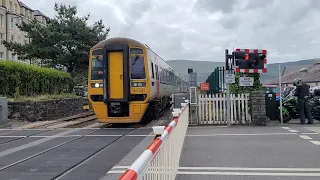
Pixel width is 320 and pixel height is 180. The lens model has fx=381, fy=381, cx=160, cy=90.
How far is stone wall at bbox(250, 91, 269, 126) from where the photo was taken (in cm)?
1403

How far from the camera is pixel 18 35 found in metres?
68.7

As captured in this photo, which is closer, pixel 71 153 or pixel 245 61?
pixel 71 153

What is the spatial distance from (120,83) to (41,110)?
6.97 meters

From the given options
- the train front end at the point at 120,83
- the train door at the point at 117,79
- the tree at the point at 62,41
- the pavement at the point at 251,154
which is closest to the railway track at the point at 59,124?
the train front end at the point at 120,83

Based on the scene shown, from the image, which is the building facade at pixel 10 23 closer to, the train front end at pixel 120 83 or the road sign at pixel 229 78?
the train front end at pixel 120 83

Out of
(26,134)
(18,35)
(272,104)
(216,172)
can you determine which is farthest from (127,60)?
(18,35)

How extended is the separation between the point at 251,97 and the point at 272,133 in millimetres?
2441

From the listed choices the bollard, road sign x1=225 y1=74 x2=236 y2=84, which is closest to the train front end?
road sign x1=225 y1=74 x2=236 y2=84

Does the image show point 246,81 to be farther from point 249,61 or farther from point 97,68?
point 97,68

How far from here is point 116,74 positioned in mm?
14664

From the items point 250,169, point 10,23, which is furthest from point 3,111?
point 10,23

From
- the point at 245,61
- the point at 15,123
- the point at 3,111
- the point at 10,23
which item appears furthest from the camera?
the point at 10,23

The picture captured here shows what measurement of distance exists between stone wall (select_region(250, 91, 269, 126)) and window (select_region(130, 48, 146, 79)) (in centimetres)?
421

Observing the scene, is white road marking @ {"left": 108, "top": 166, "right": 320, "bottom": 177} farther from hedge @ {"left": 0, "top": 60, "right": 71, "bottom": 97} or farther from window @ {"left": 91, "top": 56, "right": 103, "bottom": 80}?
hedge @ {"left": 0, "top": 60, "right": 71, "bottom": 97}
